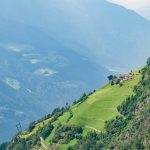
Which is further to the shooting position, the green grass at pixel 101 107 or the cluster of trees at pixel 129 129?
the green grass at pixel 101 107

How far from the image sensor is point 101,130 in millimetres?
165500

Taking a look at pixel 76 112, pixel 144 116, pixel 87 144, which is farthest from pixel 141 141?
pixel 76 112

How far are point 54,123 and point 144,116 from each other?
44.9 metres

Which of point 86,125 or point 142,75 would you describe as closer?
point 86,125

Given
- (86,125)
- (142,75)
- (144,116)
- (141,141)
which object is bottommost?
(141,141)

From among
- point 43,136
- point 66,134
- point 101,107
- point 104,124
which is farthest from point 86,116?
point 43,136

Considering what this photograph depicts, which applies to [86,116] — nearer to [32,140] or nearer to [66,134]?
[66,134]

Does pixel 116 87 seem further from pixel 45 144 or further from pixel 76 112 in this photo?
pixel 45 144

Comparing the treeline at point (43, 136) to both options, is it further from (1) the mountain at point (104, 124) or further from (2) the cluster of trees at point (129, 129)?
(2) the cluster of trees at point (129, 129)

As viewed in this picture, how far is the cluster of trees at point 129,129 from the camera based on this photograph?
138 m

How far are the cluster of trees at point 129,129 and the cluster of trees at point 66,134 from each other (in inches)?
219

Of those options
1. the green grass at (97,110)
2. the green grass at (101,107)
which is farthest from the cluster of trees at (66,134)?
the green grass at (101,107)

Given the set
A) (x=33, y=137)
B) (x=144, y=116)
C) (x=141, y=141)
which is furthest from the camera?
(x=33, y=137)

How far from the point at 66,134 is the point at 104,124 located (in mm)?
10691
